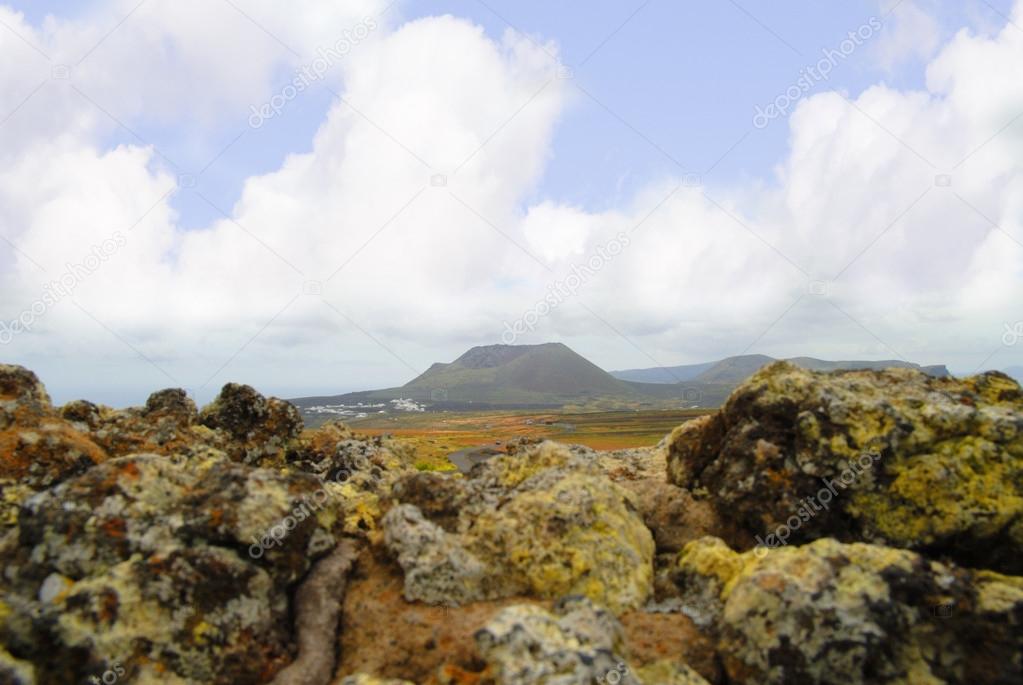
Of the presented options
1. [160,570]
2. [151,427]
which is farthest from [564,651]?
[151,427]

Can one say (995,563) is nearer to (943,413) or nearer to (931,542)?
(931,542)

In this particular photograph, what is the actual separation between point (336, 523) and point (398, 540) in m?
2.14

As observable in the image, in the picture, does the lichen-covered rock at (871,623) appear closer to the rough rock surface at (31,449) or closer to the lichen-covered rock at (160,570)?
the lichen-covered rock at (160,570)

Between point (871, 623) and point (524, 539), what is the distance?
237 inches

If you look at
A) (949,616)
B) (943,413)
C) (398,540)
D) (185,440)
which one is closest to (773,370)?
(943,413)

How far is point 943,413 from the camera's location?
1298 cm

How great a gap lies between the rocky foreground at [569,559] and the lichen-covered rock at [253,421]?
6.43 m

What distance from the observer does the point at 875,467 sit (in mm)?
12641

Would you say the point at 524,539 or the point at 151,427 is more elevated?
the point at 151,427

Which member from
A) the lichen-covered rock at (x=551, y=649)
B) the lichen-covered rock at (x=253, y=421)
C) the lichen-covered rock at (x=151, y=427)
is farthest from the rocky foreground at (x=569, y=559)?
the lichen-covered rock at (x=253, y=421)

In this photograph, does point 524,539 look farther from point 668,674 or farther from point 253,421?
point 253,421

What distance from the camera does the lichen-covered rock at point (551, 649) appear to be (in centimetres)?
824

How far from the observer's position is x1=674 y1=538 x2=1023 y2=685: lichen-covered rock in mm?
9062

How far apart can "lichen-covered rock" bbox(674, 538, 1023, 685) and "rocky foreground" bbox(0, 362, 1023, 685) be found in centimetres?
3
